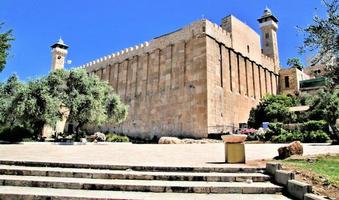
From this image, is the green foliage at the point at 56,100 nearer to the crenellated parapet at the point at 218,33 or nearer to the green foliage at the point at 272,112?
the crenellated parapet at the point at 218,33

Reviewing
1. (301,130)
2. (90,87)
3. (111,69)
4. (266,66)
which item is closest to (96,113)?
(90,87)

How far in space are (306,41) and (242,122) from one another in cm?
2440

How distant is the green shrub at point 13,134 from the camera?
58.7 feet

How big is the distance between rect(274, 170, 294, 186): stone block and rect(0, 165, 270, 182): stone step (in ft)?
0.74

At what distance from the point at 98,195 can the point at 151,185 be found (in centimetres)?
80

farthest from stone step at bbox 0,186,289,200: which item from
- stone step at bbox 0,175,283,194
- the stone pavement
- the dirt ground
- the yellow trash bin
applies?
the yellow trash bin

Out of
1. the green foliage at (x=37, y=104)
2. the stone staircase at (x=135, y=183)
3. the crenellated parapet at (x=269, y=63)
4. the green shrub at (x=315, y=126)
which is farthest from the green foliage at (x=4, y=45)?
the crenellated parapet at (x=269, y=63)

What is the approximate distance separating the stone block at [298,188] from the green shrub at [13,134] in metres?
17.2

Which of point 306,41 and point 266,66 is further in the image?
point 266,66

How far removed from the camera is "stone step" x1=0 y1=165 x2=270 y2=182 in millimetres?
5012

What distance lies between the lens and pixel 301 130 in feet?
64.0

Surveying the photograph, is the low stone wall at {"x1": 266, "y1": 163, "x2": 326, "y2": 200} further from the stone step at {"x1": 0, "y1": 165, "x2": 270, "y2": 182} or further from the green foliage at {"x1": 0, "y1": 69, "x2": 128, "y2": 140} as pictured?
the green foliage at {"x1": 0, "y1": 69, "x2": 128, "y2": 140}

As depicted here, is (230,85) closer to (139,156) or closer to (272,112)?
(272,112)

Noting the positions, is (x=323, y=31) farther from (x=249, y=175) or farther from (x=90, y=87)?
A: (x=90, y=87)
